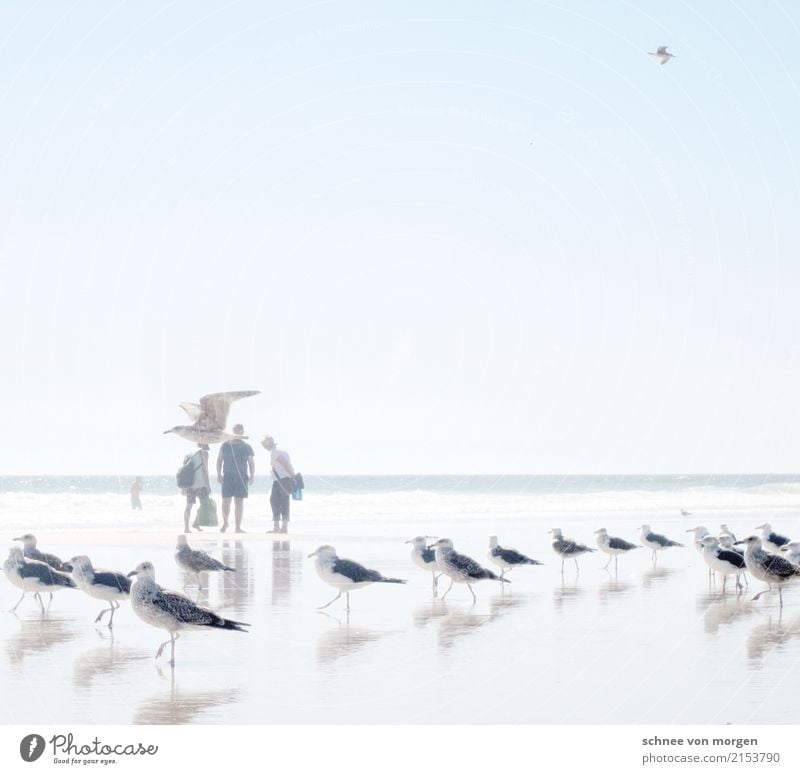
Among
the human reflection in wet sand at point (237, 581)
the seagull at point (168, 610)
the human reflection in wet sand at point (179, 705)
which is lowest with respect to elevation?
the human reflection in wet sand at point (179, 705)

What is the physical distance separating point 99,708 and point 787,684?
4.74 m

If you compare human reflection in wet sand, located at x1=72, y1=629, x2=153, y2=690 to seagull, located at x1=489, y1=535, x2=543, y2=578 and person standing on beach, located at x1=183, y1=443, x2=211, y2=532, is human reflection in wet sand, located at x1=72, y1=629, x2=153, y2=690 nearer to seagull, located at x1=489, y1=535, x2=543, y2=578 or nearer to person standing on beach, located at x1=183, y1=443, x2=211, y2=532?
seagull, located at x1=489, y1=535, x2=543, y2=578

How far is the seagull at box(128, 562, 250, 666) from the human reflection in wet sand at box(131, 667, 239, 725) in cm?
87

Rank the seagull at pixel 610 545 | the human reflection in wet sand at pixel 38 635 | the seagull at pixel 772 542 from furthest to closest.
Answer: the seagull at pixel 610 545
the seagull at pixel 772 542
the human reflection in wet sand at pixel 38 635

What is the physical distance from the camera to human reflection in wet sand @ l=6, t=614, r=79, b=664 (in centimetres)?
1130

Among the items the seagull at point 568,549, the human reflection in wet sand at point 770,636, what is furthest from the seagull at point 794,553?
the seagull at point 568,549

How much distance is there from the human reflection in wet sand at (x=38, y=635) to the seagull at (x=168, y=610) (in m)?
1.05

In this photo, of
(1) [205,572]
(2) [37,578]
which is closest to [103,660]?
(2) [37,578]

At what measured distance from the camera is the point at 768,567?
1442 centimetres

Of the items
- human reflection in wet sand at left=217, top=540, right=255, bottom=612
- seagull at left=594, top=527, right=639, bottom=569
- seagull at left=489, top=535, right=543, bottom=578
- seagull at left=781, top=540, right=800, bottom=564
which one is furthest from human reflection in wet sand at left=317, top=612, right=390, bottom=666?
seagull at left=594, top=527, right=639, bottom=569

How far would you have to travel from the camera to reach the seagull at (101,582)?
42.3 feet

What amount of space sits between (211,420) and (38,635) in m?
12.8

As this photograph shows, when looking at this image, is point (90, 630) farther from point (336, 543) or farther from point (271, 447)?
point (271, 447)

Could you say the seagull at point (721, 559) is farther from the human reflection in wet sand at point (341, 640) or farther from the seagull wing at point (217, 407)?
the seagull wing at point (217, 407)
